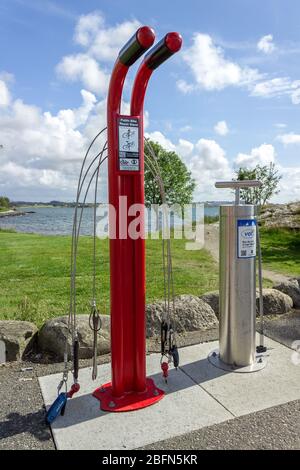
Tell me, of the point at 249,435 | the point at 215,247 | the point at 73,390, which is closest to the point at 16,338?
the point at 73,390

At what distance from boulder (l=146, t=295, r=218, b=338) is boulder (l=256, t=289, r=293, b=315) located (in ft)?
2.73

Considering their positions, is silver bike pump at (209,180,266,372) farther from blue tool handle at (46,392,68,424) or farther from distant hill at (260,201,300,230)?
distant hill at (260,201,300,230)

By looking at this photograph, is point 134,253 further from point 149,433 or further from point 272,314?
point 272,314

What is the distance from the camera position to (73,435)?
2.53 metres

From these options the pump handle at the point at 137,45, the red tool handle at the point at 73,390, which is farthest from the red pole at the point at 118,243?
the red tool handle at the point at 73,390

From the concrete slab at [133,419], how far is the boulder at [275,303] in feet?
6.89

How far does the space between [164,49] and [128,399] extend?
8.57 feet

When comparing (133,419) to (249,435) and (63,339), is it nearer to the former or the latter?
(249,435)

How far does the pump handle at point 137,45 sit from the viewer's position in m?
2.47

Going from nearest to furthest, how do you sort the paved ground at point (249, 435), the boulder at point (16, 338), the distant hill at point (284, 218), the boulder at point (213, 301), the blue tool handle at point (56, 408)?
the paved ground at point (249, 435)
the blue tool handle at point (56, 408)
the boulder at point (16, 338)
the boulder at point (213, 301)
the distant hill at point (284, 218)

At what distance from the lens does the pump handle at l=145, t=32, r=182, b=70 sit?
253cm

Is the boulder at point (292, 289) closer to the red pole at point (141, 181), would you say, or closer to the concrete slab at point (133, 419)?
the concrete slab at point (133, 419)

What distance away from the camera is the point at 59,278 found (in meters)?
7.48

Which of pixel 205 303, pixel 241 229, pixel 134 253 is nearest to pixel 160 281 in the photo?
pixel 205 303
